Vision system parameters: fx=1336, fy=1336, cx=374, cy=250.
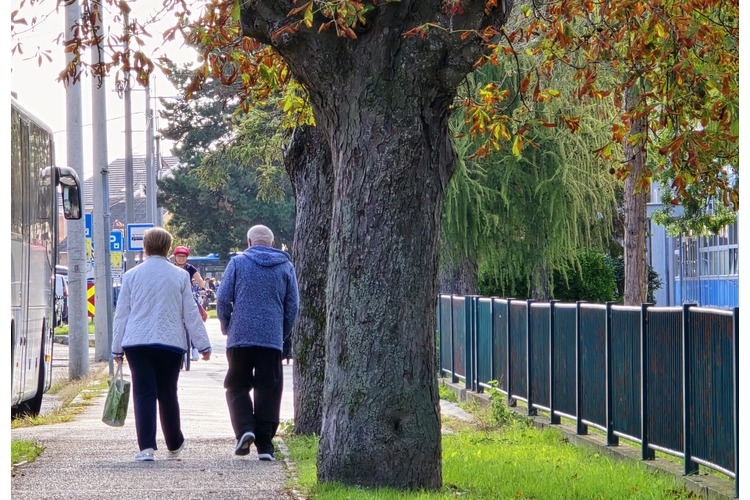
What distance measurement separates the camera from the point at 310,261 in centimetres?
1173

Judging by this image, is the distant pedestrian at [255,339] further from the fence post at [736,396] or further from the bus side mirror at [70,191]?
the bus side mirror at [70,191]

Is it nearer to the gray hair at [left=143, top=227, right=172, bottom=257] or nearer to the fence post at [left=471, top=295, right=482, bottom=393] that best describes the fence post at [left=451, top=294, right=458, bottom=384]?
the fence post at [left=471, top=295, right=482, bottom=393]

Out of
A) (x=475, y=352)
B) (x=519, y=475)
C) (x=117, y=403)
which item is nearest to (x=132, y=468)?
(x=117, y=403)

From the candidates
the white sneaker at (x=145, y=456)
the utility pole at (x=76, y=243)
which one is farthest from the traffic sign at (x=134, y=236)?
the white sneaker at (x=145, y=456)

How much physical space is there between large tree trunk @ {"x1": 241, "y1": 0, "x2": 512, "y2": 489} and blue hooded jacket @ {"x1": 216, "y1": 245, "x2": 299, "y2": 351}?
1.89 metres

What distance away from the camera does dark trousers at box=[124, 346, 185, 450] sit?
32.3ft

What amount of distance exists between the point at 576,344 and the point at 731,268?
21.8m

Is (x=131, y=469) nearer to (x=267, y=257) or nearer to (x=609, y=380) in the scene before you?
(x=267, y=257)

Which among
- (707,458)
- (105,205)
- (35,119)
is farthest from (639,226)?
(105,205)

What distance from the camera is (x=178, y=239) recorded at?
A: 73375mm

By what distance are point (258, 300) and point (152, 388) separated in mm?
1020

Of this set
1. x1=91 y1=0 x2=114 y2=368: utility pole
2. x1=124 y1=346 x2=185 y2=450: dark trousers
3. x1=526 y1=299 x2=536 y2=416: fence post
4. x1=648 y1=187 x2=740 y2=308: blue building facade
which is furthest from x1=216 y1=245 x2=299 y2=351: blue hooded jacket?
x1=648 y1=187 x2=740 y2=308: blue building facade

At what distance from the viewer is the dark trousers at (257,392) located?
10000 millimetres

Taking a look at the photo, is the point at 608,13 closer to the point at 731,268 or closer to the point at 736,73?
the point at 736,73
